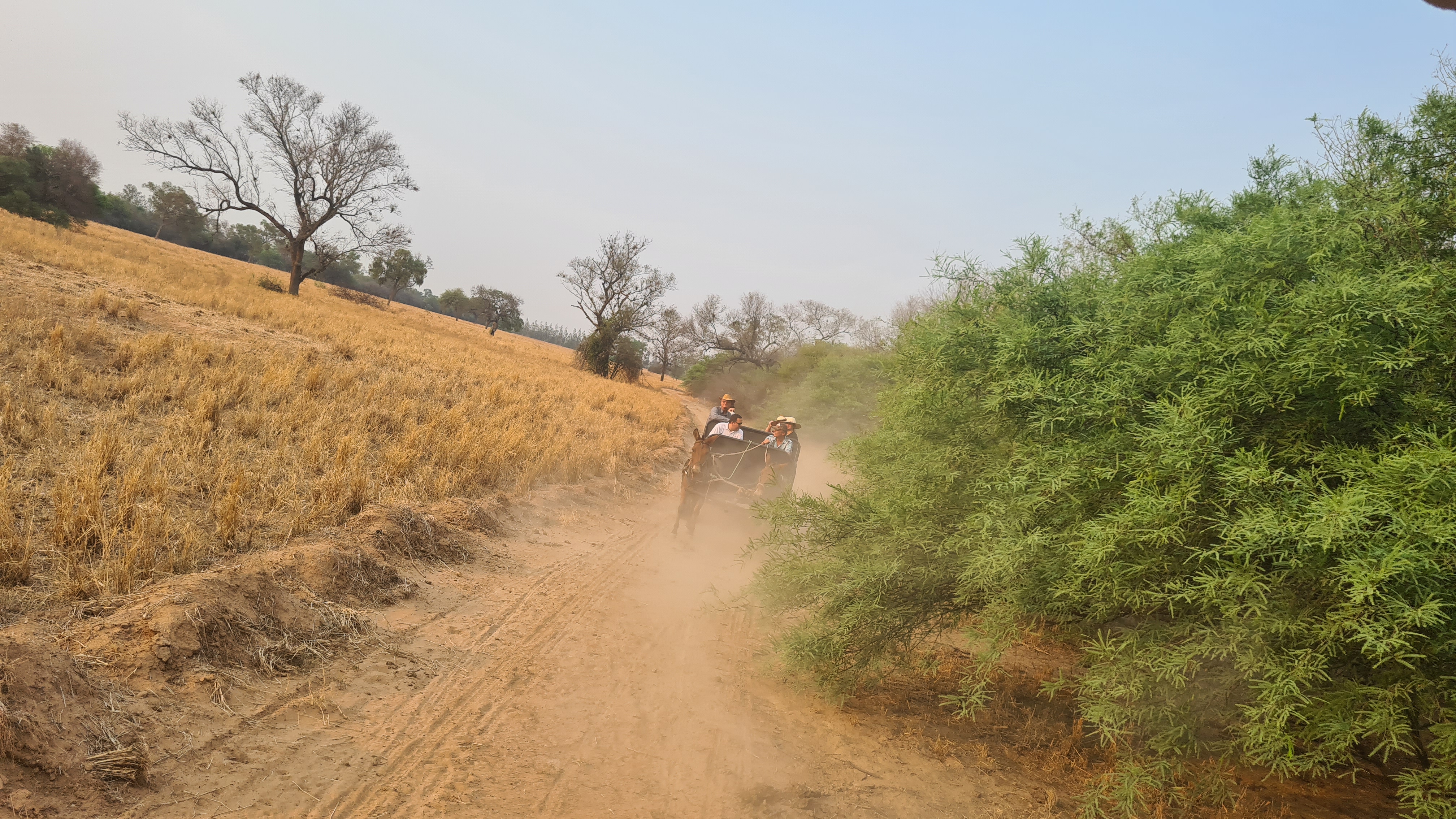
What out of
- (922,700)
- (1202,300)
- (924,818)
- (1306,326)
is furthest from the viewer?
(922,700)

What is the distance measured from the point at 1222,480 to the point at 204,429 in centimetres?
896

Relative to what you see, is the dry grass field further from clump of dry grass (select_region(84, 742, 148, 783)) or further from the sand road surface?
clump of dry grass (select_region(84, 742, 148, 783))

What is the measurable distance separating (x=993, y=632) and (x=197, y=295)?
64.8 feet

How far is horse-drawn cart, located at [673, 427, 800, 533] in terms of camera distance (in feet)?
33.4

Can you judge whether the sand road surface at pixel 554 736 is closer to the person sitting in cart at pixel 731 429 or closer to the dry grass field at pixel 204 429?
the dry grass field at pixel 204 429

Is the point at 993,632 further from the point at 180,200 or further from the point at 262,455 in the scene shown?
the point at 180,200

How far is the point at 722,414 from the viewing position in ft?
44.5

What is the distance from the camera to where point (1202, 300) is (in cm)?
353

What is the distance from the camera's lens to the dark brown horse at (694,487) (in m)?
10.2

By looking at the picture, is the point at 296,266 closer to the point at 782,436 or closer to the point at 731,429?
the point at 731,429

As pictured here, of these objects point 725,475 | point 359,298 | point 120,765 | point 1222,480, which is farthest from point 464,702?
point 359,298

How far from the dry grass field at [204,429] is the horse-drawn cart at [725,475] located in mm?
2494

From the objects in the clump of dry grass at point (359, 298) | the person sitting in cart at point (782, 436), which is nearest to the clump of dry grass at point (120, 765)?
the person sitting in cart at point (782, 436)

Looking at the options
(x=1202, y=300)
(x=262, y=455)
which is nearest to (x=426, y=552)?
(x=262, y=455)
